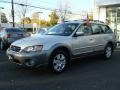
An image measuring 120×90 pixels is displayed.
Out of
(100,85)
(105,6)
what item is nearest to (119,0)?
(105,6)

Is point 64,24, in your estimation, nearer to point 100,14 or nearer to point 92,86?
point 92,86

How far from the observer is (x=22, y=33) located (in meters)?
16.1

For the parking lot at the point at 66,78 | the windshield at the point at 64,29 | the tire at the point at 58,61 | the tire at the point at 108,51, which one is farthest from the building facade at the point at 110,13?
the tire at the point at 58,61

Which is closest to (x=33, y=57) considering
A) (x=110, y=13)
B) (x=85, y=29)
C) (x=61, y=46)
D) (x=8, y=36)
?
(x=61, y=46)

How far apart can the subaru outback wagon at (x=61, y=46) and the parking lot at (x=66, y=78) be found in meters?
0.40

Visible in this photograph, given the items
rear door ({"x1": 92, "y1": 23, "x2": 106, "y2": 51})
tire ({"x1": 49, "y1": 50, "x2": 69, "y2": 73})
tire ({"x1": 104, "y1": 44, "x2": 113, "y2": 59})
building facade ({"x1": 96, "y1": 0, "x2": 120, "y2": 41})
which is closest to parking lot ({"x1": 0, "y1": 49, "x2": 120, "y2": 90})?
tire ({"x1": 49, "y1": 50, "x2": 69, "y2": 73})

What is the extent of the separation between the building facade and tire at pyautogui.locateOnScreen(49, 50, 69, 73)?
10667 millimetres

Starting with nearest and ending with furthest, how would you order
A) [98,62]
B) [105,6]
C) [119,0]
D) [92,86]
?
[92,86], [98,62], [119,0], [105,6]

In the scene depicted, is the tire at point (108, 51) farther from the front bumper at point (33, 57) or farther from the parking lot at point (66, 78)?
the front bumper at point (33, 57)

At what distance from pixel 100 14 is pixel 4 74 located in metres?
13.2

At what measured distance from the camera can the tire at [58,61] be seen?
292 inches

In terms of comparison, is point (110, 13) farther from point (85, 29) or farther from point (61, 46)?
point (61, 46)

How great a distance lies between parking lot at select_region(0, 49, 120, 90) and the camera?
20.6 feet

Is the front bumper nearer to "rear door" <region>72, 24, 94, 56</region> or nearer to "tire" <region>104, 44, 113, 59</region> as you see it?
"rear door" <region>72, 24, 94, 56</region>
